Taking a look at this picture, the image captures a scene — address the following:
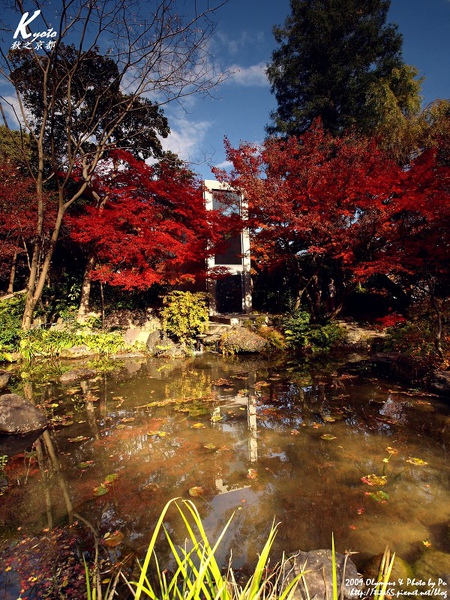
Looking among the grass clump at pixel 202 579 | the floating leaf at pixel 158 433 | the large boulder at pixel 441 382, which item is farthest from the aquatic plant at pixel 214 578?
the large boulder at pixel 441 382

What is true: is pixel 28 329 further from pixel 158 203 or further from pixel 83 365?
pixel 158 203

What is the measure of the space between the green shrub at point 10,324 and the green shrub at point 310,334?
326 inches

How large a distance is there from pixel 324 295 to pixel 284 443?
1197 cm

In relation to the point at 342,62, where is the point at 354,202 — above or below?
below

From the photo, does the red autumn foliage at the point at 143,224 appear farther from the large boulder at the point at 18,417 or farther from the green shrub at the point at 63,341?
the large boulder at the point at 18,417

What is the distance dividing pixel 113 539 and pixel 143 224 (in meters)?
8.68

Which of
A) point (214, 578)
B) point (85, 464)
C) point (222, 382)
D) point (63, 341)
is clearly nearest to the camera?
point (214, 578)

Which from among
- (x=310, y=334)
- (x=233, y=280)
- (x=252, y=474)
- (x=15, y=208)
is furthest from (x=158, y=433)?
(x=233, y=280)

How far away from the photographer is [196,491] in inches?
123

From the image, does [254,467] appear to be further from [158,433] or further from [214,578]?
[214,578]

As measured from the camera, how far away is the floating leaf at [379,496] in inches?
115

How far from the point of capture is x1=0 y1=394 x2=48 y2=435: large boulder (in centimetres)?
448

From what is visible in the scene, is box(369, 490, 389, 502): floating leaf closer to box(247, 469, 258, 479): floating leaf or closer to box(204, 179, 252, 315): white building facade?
box(247, 469, 258, 479): floating leaf

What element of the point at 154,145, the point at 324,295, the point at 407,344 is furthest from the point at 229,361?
the point at 154,145
